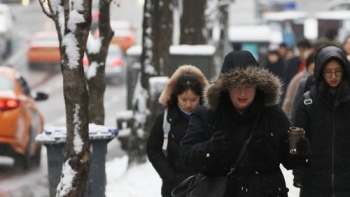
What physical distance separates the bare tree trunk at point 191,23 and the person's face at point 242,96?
13.0 meters

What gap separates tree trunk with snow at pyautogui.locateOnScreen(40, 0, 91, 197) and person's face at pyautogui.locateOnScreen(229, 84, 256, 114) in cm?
219

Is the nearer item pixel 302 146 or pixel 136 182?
pixel 302 146

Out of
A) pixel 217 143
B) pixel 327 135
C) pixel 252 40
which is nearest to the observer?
pixel 217 143

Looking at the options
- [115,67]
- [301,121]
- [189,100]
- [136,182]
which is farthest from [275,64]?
[115,67]

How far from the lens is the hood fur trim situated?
223 inches

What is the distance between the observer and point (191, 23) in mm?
18859

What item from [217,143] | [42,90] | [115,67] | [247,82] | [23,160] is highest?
[247,82]

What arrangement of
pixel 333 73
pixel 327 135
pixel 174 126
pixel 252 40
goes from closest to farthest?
pixel 327 135, pixel 333 73, pixel 174 126, pixel 252 40

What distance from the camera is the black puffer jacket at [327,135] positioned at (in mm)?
7117

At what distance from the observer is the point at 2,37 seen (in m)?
40.0

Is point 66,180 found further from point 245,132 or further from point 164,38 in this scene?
point 164,38

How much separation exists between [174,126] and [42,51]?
29.4 metres

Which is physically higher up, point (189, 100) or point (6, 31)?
point (189, 100)

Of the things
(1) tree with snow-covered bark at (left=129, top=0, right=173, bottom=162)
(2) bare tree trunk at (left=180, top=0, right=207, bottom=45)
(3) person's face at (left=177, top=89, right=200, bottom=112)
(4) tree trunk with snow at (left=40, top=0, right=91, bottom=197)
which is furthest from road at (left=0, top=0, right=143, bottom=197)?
(3) person's face at (left=177, top=89, right=200, bottom=112)
